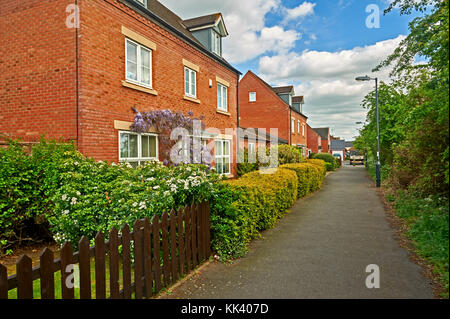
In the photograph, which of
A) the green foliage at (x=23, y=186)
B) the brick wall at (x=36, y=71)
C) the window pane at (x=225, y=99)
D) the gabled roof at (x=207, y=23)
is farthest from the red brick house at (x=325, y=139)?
the green foliage at (x=23, y=186)

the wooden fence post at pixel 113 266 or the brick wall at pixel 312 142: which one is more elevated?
the brick wall at pixel 312 142

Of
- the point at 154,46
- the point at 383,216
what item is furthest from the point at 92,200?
the point at 383,216

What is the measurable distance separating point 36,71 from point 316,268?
8053 mm

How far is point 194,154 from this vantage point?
434 inches

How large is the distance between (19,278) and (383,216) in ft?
29.1

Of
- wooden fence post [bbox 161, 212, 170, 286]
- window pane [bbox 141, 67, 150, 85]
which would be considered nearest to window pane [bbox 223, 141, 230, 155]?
window pane [bbox 141, 67, 150, 85]

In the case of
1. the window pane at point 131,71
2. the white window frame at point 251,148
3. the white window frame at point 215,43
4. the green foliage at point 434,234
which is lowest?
the green foliage at point 434,234

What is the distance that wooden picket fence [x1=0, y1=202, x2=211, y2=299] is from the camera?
8.61 ft

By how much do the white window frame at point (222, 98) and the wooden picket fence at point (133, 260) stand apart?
9.72 m

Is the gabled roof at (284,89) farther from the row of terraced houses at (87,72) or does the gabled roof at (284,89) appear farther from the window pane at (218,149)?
the row of terraced houses at (87,72)

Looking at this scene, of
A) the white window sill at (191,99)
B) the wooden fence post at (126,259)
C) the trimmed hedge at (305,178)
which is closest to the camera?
the wooden fence post at (126,259)

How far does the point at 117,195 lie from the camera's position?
480 cm

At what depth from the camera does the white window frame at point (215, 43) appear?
46.4 ft

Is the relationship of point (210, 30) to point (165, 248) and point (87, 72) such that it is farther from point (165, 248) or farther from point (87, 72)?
point (165, 248)
